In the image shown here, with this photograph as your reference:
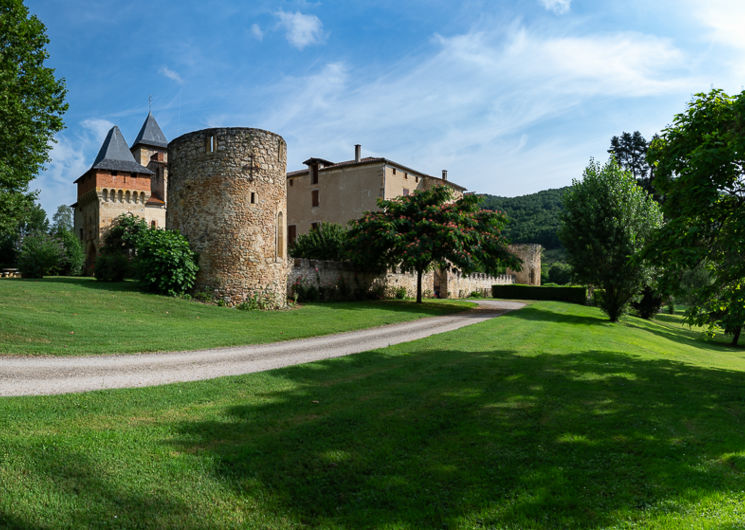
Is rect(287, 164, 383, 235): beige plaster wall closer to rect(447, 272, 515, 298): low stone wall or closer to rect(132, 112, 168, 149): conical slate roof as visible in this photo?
rect(447, 272, 515, 298): low stone wall

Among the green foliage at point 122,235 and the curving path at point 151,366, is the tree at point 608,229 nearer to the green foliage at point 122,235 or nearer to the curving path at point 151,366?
the curving path at point 151,366

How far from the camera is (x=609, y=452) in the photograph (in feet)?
14.2

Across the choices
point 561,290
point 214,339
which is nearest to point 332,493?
point 214,339

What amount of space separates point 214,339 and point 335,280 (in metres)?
14.2

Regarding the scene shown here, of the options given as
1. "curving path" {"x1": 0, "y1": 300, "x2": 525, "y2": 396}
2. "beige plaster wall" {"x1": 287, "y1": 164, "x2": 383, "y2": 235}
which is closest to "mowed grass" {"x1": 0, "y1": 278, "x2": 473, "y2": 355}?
"curving path" {"x1": 0, "y1": 300, "x2": 525, "y2": 396}

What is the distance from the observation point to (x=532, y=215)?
7856cm

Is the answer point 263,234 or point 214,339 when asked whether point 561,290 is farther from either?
point 214,339

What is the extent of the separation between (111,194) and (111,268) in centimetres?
2404

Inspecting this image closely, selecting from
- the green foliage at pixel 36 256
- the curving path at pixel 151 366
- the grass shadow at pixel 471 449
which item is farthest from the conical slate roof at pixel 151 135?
the grass shadow at pixel 471 449

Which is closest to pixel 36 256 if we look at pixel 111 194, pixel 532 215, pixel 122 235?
pixel 122 235

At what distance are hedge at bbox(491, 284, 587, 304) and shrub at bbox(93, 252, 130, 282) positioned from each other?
3369cm

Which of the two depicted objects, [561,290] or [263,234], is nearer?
[263,234]

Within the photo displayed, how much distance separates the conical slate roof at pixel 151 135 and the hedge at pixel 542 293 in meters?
43.1

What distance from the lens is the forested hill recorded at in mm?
73188
